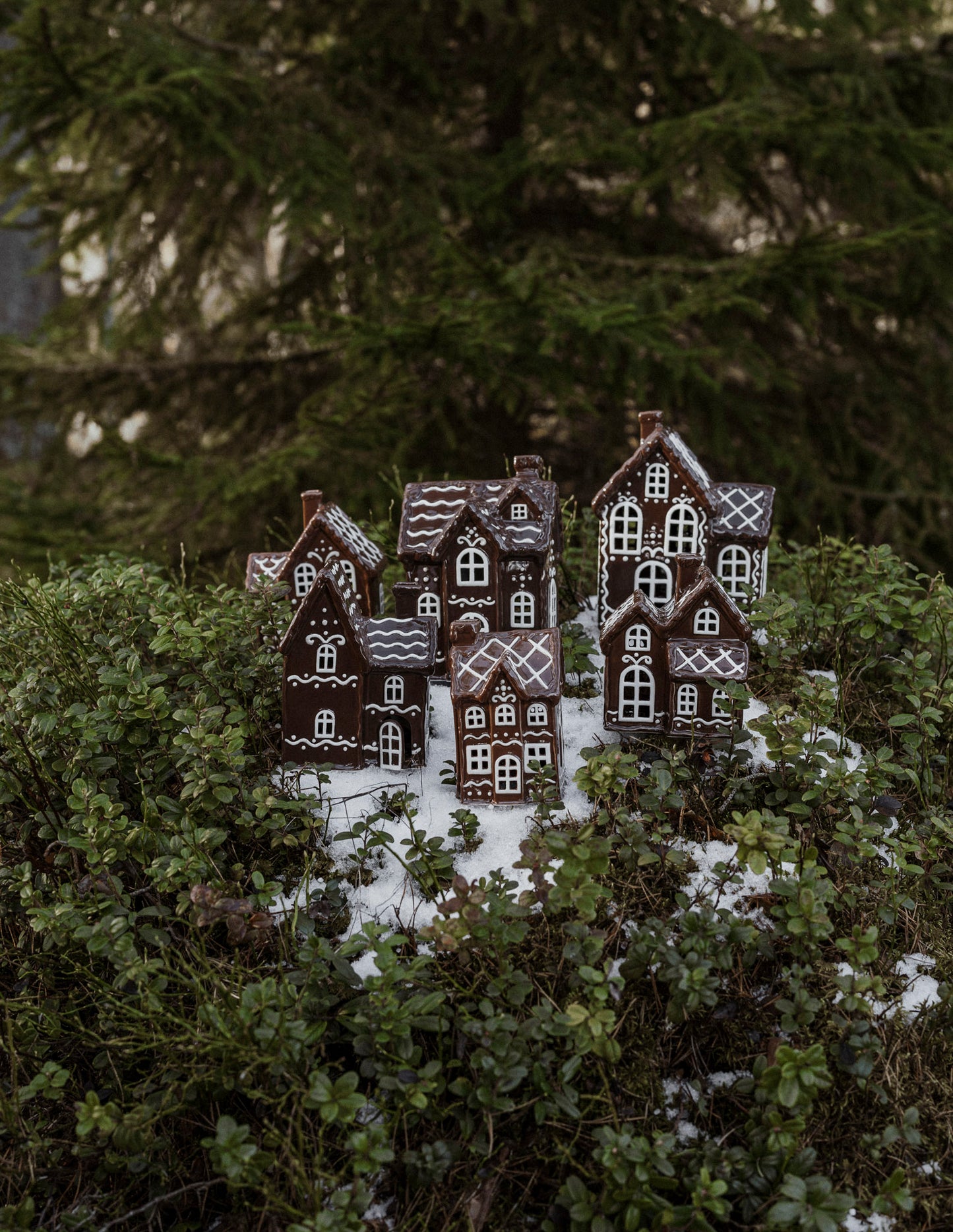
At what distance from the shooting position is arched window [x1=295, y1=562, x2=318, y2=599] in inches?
153

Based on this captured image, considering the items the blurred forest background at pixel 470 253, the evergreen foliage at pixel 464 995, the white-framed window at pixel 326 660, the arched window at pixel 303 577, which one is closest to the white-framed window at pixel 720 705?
the evergreen foliage at pixel 464 995

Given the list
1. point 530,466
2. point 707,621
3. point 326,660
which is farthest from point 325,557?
point 707,621

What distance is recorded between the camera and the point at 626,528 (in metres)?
3.87

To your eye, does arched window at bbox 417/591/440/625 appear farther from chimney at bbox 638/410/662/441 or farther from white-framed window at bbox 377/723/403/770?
chimney at bbox 638/410/662/441

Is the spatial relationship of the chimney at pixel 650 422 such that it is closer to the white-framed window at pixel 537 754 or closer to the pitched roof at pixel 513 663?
the pitched roof at pixel 513 663

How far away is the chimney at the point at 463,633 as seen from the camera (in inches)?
132

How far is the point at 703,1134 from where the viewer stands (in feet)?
8.89

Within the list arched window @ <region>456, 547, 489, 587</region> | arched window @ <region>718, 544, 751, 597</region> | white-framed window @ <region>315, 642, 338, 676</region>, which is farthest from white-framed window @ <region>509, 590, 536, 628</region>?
arched window @ <region>718, 544, 751, 597</region>

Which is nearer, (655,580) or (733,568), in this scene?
(655,580)

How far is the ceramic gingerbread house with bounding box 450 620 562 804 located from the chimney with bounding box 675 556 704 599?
1.86 feet

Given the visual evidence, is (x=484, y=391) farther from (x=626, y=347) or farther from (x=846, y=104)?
(x=846, y=104)

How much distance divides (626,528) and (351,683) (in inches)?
52.7

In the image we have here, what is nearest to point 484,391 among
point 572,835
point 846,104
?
point 846,104

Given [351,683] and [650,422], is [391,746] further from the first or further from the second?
[650,422]
